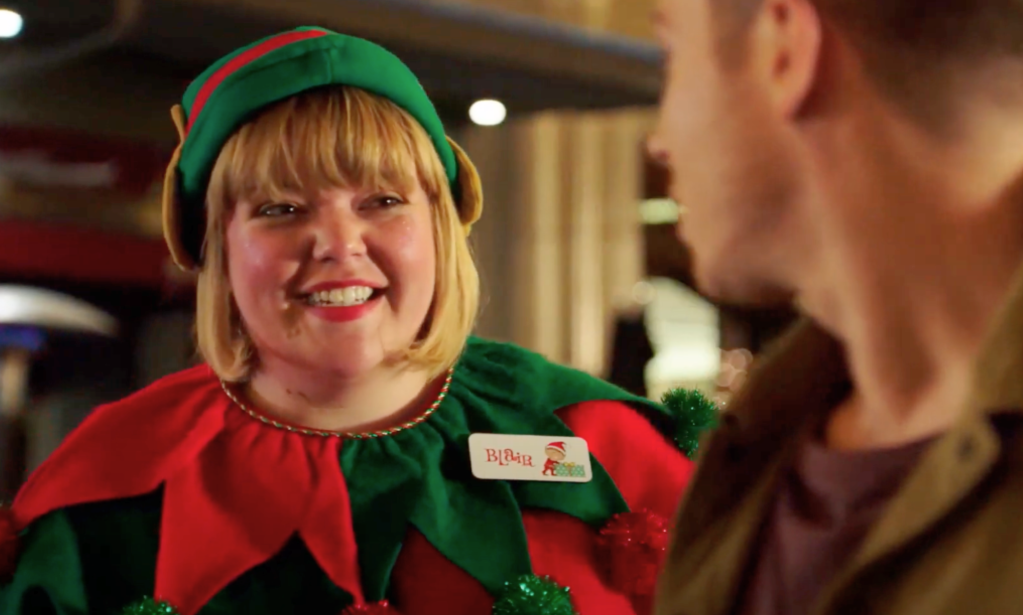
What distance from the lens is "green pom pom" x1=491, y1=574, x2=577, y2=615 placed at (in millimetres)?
754

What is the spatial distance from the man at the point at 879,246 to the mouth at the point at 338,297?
40cm

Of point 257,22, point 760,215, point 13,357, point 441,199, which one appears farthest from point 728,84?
point 257,22

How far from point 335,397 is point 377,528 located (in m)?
0.10

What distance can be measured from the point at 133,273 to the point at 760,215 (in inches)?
57.6

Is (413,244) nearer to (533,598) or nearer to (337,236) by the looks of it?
(337,236)

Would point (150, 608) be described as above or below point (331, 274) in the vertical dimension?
below

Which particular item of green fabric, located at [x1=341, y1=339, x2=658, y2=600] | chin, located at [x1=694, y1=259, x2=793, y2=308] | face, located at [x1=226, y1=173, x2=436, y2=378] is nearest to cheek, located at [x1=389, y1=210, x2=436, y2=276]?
face, located at [x1=226, y1=173, x2=436, y2=378]

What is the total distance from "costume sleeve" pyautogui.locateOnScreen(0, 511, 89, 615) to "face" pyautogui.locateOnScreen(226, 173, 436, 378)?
19cm

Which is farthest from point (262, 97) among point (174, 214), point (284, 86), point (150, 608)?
point (150, 608)

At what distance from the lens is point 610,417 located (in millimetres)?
862

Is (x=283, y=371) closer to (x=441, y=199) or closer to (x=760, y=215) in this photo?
(x=441, y=199)

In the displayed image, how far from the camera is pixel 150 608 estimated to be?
2.44 ft

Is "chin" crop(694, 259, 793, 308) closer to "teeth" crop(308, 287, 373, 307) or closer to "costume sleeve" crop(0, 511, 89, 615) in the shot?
"teeth" crop(308, 287, 373, 307)

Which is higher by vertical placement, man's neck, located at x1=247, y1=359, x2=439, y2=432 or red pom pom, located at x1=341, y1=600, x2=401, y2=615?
man's neck, located at x1=247, y1=359, x2=439, y2=432
